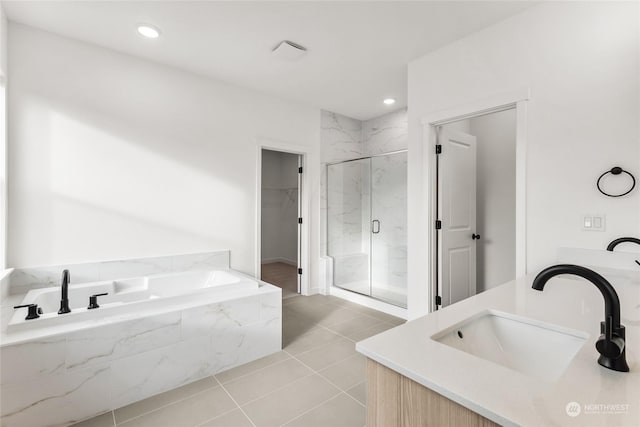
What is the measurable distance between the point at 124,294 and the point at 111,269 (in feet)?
1.08

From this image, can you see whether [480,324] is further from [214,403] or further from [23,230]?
[23,230]

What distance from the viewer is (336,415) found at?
1.80 metres

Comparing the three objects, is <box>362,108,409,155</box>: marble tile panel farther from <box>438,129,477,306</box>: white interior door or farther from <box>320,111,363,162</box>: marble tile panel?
→ <box>438,129,477,306</box>: white interior door

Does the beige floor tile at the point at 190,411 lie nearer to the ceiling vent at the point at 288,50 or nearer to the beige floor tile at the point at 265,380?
the beige floor tile at the point at 265,380

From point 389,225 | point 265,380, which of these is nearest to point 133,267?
point 265,380

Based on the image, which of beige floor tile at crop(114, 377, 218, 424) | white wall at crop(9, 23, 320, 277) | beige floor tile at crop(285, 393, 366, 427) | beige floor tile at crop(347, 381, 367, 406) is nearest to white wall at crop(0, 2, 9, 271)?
white wall at crop(9, 23, 320, 277)

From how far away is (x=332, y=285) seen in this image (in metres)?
4.33

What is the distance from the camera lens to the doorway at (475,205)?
9.32 ft

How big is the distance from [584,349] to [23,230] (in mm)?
3484

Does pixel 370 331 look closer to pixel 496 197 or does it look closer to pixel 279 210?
pixel 496 197

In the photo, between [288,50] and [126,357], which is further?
[288,50]

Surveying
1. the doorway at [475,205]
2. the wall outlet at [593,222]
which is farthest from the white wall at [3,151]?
the wall outlet at [593,222]

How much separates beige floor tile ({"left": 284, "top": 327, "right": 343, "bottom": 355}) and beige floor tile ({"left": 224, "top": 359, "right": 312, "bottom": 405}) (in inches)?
8.5

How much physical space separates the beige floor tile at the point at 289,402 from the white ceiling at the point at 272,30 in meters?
2.72
